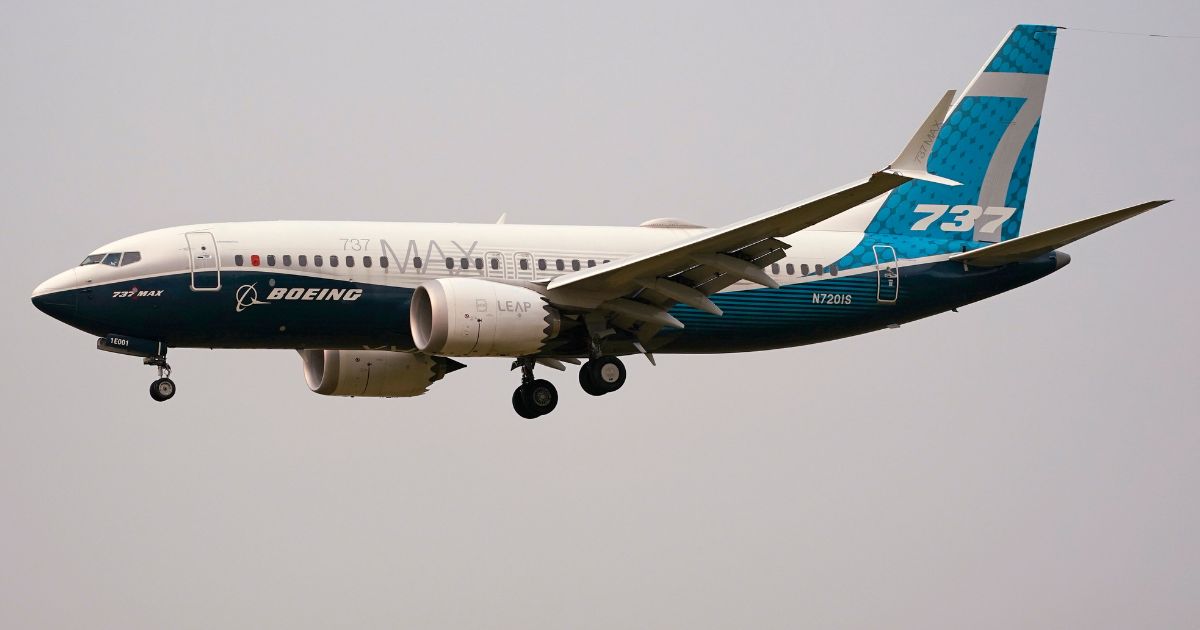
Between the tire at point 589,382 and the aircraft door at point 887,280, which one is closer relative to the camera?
the tire at point 589,382

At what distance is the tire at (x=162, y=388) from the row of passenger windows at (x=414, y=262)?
2.87 m

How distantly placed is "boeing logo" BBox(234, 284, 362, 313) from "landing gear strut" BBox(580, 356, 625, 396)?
5199mm

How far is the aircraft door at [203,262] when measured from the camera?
39781 mm

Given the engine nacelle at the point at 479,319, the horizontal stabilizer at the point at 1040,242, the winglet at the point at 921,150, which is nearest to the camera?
the winglet at the point at 921,150

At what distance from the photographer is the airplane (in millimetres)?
39438

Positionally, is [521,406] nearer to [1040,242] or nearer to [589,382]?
[589,382]

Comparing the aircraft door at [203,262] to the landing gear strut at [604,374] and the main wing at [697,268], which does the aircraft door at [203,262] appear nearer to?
the main wing at [697,268]

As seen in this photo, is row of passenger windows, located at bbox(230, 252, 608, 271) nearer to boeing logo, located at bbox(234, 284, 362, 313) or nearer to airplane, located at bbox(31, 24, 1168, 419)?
airplane, located at bbox(31, 24, 1168, 419)

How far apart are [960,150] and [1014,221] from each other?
2.11 metres

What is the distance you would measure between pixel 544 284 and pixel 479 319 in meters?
2.74

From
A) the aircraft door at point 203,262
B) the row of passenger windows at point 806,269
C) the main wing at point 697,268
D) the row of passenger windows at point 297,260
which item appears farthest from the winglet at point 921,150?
the aircraft door at point 203,262

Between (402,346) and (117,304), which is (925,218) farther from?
(117,304)

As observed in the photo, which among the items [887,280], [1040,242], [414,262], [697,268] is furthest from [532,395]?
[1040,242]

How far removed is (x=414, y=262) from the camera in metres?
41.1
